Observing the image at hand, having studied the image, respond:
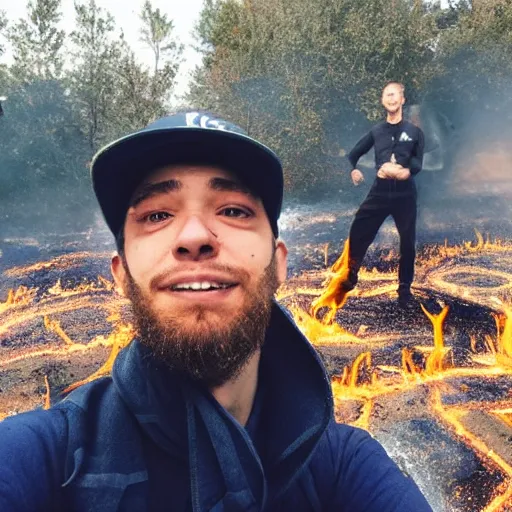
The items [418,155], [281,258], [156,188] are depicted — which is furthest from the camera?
[418,155]

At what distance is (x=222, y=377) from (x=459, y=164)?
632cm

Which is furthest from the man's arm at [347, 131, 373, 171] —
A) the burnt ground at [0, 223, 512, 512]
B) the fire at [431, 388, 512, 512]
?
the fire at [431, 388, 512, 512]

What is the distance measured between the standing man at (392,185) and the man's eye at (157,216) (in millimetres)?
5025

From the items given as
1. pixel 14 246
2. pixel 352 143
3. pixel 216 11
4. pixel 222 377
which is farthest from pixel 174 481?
pixel 216 11

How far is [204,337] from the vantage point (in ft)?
5.01

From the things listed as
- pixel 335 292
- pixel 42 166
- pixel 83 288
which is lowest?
pixel 335 292

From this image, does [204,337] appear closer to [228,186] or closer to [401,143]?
[228,186]

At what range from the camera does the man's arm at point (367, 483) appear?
1469 millimetres

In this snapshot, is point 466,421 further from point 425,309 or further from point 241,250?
point 241,250

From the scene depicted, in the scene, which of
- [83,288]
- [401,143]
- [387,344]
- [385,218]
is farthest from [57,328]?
[401,143]

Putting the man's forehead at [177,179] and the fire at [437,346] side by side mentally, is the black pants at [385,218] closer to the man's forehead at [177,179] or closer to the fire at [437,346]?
the fire at [437,346]

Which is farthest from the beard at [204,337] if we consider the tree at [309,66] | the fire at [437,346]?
the tree at [309,66]

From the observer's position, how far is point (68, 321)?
6414 millimetres

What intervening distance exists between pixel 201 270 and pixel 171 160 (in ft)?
1.30
